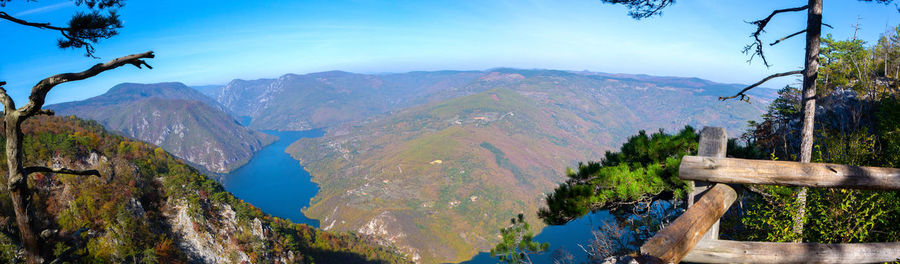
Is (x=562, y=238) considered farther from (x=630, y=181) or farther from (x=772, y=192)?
(x=772, y=192)

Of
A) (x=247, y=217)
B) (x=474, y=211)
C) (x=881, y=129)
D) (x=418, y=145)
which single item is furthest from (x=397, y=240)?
(x=881, y=129)

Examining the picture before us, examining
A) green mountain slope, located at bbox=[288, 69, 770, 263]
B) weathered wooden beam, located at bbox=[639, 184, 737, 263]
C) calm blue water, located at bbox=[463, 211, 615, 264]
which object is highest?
weathered wooden beam, located at bbox=[639, 184, 737, 263]

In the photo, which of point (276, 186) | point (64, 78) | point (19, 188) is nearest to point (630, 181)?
point (64, 78)

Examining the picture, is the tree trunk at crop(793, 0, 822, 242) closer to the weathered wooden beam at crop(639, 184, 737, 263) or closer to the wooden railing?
the wooden railing

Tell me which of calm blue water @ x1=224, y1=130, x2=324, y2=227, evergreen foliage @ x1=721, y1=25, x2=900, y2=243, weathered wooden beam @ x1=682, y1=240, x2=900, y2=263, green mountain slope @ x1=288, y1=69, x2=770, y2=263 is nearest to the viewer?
weathered wooden beam @ x1=682, y1=240, x2=900, y2=263

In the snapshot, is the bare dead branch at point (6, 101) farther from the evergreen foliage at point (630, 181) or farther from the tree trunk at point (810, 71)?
the tree trunk at point (810, 71)

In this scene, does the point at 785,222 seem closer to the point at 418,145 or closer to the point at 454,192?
the point at 454,192

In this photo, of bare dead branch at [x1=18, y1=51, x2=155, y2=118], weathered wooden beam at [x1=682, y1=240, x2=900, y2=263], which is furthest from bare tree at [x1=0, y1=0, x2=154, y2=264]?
weathered wooden beam at [x1=682, y1=240, x2=900, y2=263]
